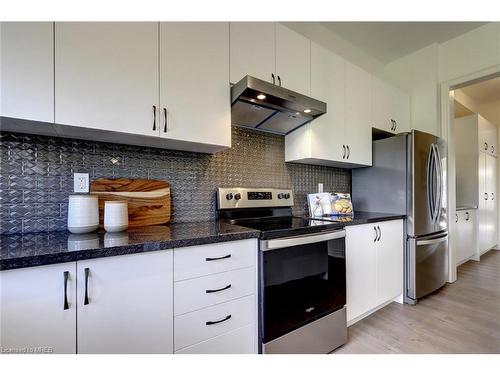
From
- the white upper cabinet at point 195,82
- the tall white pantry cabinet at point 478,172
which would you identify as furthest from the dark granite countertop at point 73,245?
the tall white pantry cabinet at point 478,172

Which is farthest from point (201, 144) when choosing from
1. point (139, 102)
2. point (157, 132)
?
point (139, 102)

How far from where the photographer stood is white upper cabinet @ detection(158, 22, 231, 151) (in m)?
1.28

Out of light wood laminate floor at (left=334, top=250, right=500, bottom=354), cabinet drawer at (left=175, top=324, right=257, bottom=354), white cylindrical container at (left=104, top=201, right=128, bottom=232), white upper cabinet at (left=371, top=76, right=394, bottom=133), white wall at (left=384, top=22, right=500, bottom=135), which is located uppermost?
white wall at (left=384, top=22, right=500, bottom=135)

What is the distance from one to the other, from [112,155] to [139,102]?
1.37 ft

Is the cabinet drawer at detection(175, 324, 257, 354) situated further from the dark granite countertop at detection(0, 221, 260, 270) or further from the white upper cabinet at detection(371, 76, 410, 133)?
the white upper cabinet at detection(371, 76, 410, 133)

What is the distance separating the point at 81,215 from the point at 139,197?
336mm

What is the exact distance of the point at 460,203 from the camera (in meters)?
3.85

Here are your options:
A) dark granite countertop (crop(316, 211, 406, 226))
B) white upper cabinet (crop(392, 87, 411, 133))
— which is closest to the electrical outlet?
dark granite countertop (crop(316, 211, 406, 226))

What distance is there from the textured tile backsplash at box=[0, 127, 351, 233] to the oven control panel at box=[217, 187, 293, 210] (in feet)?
0.23

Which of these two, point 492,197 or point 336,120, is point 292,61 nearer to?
point 336,120

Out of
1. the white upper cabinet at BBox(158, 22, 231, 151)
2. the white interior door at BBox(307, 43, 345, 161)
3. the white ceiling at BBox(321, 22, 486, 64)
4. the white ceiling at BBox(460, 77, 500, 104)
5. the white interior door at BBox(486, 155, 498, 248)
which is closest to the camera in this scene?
the white upper cabinet at BBox(158, 22, 231, 151)

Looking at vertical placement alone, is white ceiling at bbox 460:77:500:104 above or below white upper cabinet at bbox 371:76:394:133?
above

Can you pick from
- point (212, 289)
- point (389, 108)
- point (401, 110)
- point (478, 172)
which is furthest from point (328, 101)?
point (478, 172)

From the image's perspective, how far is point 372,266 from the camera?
1.91 metres
